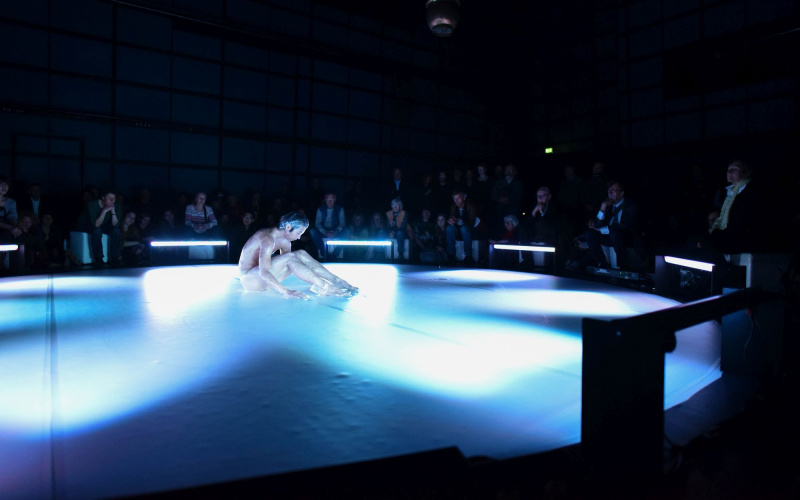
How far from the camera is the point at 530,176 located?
12172 millimetres

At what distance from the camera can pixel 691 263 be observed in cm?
469

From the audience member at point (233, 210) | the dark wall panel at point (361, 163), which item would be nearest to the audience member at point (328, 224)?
the audience member at point (233, 210)

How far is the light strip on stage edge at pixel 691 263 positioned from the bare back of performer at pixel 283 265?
10.5 ft

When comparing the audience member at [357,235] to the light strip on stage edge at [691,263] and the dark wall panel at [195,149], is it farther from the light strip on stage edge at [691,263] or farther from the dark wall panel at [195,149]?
the light strip on stage edge at [691,263]

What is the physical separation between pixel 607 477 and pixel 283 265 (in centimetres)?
410

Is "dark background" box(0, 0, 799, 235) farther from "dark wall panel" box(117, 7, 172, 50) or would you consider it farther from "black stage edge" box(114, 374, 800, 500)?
"black stage edge" box(114, 374, 800, 500)

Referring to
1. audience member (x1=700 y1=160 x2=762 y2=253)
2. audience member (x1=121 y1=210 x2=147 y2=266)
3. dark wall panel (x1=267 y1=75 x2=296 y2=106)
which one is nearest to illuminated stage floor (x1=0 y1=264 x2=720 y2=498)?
audience member (x1=700 y1=160 x2=762 y2=253)

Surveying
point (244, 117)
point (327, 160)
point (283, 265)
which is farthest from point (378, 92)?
point (283, 265)

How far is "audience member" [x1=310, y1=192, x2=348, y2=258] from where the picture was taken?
9859mm

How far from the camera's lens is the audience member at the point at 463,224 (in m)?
9.53

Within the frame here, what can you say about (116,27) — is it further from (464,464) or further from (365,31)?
(464,464)

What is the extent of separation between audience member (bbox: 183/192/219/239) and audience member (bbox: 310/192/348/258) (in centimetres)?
192

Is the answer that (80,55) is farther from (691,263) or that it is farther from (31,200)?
(691,263)

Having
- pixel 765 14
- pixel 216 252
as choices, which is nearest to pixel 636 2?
pixel 765 14
